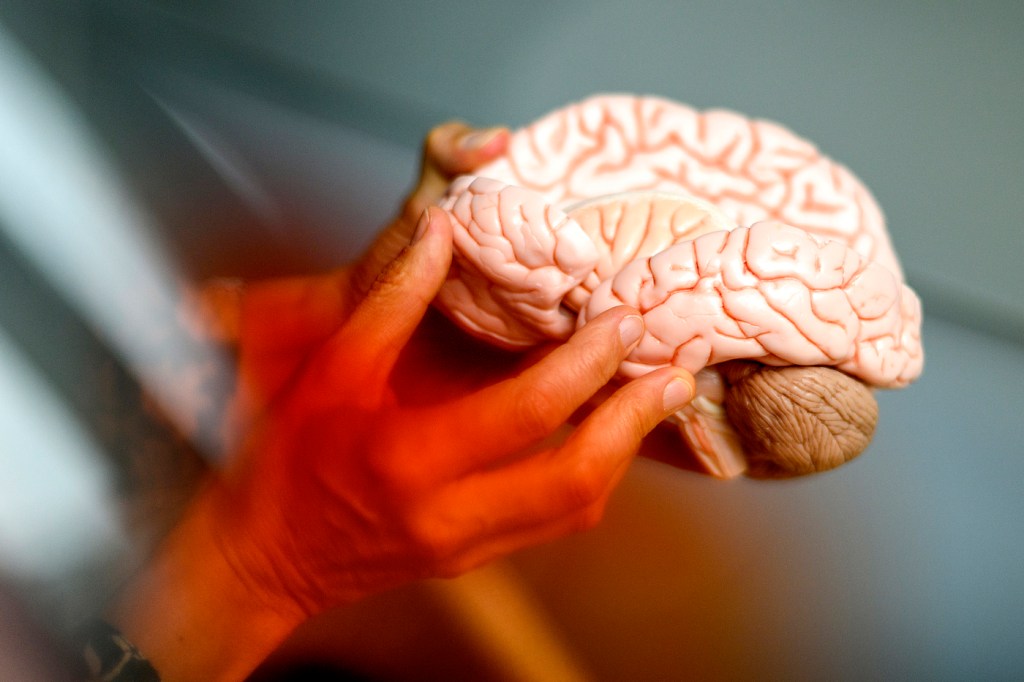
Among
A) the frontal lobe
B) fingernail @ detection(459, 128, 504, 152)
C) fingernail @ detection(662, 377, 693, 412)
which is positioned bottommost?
fingernail @ detection(662, 377, 693, 412)

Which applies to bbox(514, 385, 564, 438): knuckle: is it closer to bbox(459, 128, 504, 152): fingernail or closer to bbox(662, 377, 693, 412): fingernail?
bbox(662, 377, 693, 412): fingernail

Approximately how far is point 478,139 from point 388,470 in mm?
407

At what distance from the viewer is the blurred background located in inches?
26.5

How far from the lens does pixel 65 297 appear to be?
75 centimetres

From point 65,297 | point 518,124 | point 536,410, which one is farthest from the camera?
point 518,124

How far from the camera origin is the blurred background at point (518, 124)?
672 millimetres

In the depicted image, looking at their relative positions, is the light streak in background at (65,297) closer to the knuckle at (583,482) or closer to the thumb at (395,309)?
the thumb at (395,309)

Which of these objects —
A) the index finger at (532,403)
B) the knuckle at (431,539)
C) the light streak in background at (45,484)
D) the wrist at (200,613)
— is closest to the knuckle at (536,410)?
the index finger at (532,403)

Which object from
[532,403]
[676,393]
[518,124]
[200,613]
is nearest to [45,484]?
[200,613]

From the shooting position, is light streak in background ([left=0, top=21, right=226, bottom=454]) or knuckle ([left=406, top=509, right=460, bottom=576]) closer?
knuckle ([left=406, top=509, right=460, bottom=576])

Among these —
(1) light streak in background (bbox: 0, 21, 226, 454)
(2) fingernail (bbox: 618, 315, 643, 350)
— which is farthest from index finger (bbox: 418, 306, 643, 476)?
(1) light streak in background (bbox: 0, 21, 226, 454)

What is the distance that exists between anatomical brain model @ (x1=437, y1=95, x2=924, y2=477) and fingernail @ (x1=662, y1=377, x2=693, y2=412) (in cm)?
2

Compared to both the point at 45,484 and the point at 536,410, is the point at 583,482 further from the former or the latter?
the point at 45,484

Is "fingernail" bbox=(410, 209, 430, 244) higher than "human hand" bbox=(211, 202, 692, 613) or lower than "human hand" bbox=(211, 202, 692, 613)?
higher
